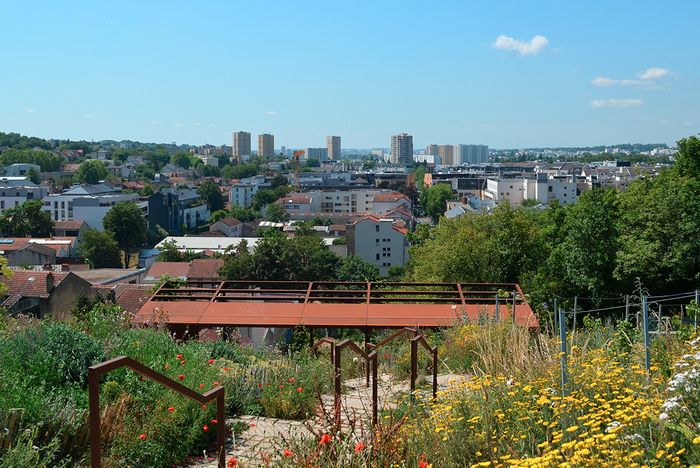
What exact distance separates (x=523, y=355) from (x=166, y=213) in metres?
70.3

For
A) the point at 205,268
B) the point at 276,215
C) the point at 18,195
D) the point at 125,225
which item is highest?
the point at 18,195

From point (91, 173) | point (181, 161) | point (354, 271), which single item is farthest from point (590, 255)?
point (181, 161)

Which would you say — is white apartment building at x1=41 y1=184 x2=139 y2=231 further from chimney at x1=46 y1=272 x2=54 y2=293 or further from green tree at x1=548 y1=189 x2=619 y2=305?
green tree at x1=548 y1=189 x2=619 y2=305

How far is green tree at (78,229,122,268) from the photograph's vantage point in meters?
50.9

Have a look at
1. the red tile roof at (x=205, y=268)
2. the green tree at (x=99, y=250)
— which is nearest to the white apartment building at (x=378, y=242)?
the red tile roof at (x=205, y=268)

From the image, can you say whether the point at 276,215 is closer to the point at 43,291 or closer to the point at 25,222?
the point at 25,222

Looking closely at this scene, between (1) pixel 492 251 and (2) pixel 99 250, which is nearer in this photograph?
(1) pixel 492 251

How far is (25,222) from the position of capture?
58969 millimetres

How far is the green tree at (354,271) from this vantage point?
37.7 meters

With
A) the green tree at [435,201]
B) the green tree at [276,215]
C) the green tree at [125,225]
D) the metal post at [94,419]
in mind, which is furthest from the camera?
the green tree at [435,201]

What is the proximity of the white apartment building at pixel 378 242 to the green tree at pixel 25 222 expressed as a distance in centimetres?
2450

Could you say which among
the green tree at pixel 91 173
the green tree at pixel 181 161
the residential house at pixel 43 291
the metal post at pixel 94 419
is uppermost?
the green tree at pixel 181 161

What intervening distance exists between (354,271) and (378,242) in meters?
16.0

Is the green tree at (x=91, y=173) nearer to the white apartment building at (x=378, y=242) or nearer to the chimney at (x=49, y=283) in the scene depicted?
the white apartment building at (x=378, y=242)
